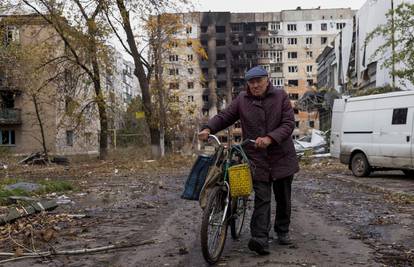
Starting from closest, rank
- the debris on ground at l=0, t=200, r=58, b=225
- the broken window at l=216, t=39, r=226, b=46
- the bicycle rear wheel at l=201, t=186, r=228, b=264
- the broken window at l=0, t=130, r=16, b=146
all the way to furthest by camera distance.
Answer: the bicycle rear wheel at l=201, t=186, r=228, b=264
the debris on ground at l=0, t=200, r=58, b=225
the broken window at l=0, t=130, r=16, b=146
the broken window at l=216, t=39, r=226, b=46

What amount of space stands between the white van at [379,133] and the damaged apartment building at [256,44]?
74.5 metres

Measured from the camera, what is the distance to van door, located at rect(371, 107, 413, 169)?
14.5 m

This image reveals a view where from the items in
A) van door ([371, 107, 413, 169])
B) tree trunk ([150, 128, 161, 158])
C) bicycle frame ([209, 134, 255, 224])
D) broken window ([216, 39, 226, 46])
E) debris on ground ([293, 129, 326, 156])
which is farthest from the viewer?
broken window ([216, 39, 226, 46])

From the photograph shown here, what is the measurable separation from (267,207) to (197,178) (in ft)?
2.66

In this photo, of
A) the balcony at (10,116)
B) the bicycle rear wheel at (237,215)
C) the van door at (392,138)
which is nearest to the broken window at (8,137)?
the balcony at (10,116)

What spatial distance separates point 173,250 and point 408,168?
10.4 metres

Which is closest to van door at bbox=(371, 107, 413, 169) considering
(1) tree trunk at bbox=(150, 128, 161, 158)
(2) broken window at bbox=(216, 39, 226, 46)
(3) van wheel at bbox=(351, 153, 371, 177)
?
(3) van wheel at bbox=(351, 153, 371, 177)

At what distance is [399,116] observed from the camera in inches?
581

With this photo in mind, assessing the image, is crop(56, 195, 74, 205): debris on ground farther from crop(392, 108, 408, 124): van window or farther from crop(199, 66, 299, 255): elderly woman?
crop(392, 108, 408, 124): van window

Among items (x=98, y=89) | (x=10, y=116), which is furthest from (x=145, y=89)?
(x=10, y=116)

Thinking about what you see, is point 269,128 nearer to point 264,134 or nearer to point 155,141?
point 264,134

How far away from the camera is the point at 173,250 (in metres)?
6.07

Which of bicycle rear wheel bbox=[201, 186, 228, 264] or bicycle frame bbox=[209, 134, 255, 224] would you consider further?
bicycle frame bbox=[209, 134, 255, 224]

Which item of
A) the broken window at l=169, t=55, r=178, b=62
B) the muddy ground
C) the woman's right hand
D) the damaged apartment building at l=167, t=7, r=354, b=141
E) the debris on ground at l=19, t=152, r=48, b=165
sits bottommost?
the debris on ground at l=19, t=152, r=48, b=165
